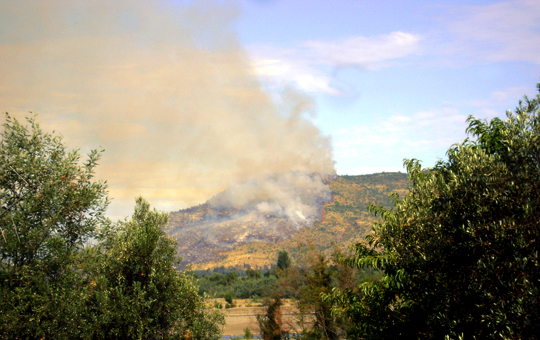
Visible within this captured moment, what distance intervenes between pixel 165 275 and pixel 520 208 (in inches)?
558

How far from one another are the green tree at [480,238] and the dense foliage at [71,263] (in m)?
11.0

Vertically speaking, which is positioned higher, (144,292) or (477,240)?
(477,240)

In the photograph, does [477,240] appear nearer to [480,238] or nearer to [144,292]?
[480,238]

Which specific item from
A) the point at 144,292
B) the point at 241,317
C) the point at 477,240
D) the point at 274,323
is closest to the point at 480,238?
the point at 477,240

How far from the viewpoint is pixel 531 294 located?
23.6 feet

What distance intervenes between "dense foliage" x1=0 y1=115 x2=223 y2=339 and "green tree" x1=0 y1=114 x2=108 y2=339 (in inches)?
1.2

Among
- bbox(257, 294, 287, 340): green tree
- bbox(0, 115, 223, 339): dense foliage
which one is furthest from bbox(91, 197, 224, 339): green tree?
bbox(257, 294, 287, 340): green tree

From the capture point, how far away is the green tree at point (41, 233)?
12.4 metres

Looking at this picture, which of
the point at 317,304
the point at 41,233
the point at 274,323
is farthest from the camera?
the point at 274,323

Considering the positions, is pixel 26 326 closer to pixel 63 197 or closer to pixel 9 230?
pixel 9 230

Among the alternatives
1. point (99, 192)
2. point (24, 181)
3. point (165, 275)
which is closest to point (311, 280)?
point (165, 275)

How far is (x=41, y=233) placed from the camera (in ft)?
43.7

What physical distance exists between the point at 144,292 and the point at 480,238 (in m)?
13.0

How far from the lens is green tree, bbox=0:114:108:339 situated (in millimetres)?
12359
